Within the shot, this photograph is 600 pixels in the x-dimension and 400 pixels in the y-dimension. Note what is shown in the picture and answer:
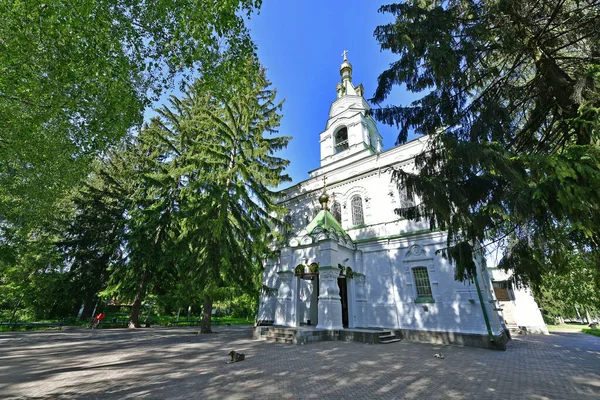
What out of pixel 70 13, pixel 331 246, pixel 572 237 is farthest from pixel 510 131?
pixel 70 13

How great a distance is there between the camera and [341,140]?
21078 millimetres

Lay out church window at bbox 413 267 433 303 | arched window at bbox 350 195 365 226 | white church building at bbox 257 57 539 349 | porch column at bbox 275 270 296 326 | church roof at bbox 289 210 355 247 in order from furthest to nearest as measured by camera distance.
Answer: arched window at bbox 350 195 365 226 → porch column at bbox 275 270 296 326 → church roof at bbox 289 210 355 247 → church window at bbox 413 267 433 303 → white church building at bbox 257 57 539 349

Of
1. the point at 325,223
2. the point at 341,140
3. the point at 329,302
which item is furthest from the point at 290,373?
the point at 341,140

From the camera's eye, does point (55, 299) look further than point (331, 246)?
Yes

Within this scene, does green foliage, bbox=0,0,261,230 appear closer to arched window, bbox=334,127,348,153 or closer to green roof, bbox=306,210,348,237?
green roof, bbox=306,210,348,237

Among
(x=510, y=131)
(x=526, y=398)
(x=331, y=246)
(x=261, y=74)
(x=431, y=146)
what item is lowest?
(x=526, y=398)

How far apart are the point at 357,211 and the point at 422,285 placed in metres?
5.37

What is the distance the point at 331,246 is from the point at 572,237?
26.5 ft

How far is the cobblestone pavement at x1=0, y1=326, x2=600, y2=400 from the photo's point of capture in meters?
4.64

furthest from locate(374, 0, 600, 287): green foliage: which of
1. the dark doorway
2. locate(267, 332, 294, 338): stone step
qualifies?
the dark doorway

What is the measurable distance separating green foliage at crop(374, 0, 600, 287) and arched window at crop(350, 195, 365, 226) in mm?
9099

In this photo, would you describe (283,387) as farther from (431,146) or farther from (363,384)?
(431,146)

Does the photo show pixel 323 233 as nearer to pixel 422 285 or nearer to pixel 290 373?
pixel 422 285

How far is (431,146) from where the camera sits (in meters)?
6.38
